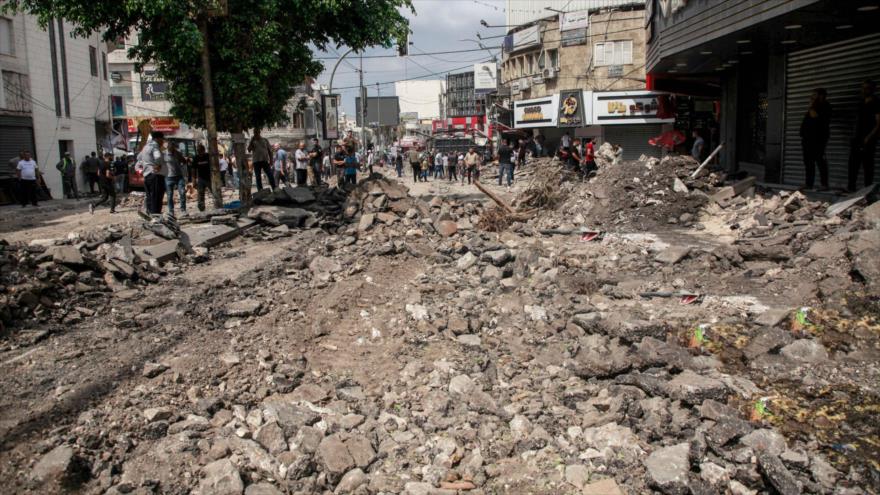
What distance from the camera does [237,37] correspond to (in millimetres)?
14727

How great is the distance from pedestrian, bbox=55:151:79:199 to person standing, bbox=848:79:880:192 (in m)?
24.0

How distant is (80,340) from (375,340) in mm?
2775

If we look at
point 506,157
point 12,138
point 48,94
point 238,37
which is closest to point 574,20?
point 506,157

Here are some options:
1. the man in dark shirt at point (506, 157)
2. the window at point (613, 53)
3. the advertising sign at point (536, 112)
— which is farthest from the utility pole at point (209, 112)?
the window at point (613, 53)

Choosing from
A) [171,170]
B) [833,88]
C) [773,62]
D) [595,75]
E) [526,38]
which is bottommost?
[171,170]

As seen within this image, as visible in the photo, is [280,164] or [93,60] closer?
[280,164]

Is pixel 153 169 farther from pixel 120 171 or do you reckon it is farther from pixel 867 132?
pixel 120 171

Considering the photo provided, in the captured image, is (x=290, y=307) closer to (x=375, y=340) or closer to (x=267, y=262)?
(x=375, y=340)

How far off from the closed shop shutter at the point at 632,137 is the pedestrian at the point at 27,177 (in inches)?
1115

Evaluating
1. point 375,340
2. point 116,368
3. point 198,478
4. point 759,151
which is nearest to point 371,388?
point 375,340

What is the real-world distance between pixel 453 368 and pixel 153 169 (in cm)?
972

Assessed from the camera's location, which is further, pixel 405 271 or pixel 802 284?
Answer: pixel 405 271

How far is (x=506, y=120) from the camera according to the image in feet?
165

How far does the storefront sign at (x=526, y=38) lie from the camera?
132 ft
